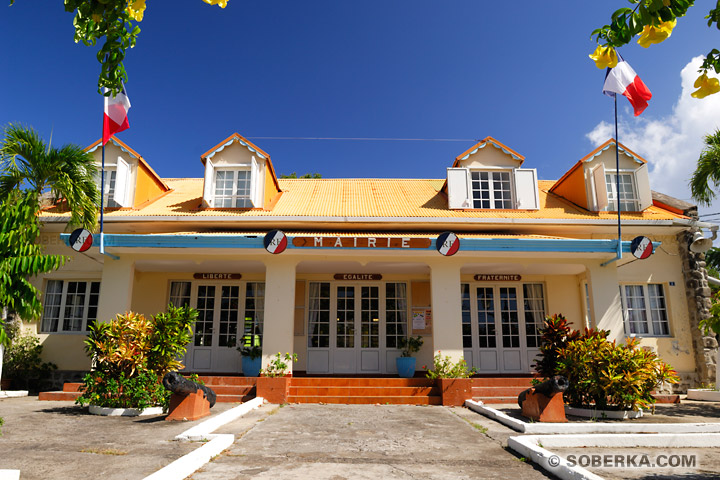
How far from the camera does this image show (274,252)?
10.8 metres

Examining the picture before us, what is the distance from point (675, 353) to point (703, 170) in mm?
4863

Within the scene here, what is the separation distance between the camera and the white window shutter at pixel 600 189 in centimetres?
1349

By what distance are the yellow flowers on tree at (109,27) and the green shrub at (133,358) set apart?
762cm

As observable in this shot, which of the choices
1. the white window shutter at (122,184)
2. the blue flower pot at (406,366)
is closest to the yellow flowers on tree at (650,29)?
the blue flower pot at (406,366)

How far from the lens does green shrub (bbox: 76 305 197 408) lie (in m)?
8.71

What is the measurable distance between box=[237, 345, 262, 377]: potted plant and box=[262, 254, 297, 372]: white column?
47.4 inches

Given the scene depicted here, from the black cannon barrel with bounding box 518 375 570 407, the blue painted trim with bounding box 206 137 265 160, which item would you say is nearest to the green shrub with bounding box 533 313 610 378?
the black cannon barrel with bounding box 518 375 570 407

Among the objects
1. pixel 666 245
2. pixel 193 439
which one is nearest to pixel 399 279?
pixel 666 245

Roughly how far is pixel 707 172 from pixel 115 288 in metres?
15.2

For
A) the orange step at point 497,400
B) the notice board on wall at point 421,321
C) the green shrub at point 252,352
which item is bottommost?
the orange step at point 497,400

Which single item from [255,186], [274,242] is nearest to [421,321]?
[274,242]

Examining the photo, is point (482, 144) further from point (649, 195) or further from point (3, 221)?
point (3, 221)

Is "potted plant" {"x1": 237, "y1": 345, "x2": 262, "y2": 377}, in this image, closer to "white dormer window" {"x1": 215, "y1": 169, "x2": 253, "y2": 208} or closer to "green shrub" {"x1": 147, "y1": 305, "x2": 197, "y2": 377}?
"green shrub" {"x1": 147, "y1": 305, "x2": 197, "y2": 377}

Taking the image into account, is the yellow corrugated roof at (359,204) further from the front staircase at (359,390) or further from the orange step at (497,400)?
the orange step at (497,400)
